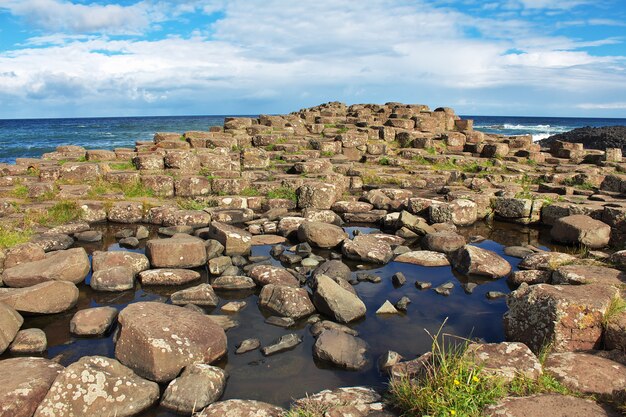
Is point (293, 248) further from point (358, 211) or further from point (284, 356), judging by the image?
point (284, 356)

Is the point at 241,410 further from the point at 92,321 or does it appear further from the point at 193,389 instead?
the point at 92,321

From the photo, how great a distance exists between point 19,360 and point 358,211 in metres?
8.83

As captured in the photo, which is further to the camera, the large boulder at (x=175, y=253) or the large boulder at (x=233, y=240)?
the large boulder at (x=233, y=240)

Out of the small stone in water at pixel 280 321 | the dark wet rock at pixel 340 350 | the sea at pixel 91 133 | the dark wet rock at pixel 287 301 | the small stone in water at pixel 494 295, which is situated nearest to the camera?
the dark wet rock at pixel 340 350

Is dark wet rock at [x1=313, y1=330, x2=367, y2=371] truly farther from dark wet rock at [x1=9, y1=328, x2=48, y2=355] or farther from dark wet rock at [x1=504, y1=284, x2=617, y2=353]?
dark wet rock at [x1=9, y1=328, x2=48, y2=355]

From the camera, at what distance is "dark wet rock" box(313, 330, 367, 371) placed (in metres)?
5.50

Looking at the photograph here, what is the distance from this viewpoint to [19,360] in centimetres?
504

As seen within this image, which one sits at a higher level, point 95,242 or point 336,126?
point 336,126

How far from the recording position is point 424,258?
9102 millimetres

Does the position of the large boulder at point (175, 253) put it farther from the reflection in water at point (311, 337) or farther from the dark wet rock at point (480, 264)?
the dark wet rock at point (480, 264)

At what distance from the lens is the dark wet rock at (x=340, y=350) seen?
5.50 meters

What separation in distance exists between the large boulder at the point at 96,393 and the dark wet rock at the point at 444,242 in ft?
21.5

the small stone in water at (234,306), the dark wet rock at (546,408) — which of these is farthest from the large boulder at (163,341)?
the dark wet rock at (546,408)

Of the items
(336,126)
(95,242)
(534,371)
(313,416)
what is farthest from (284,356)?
(336,126)
